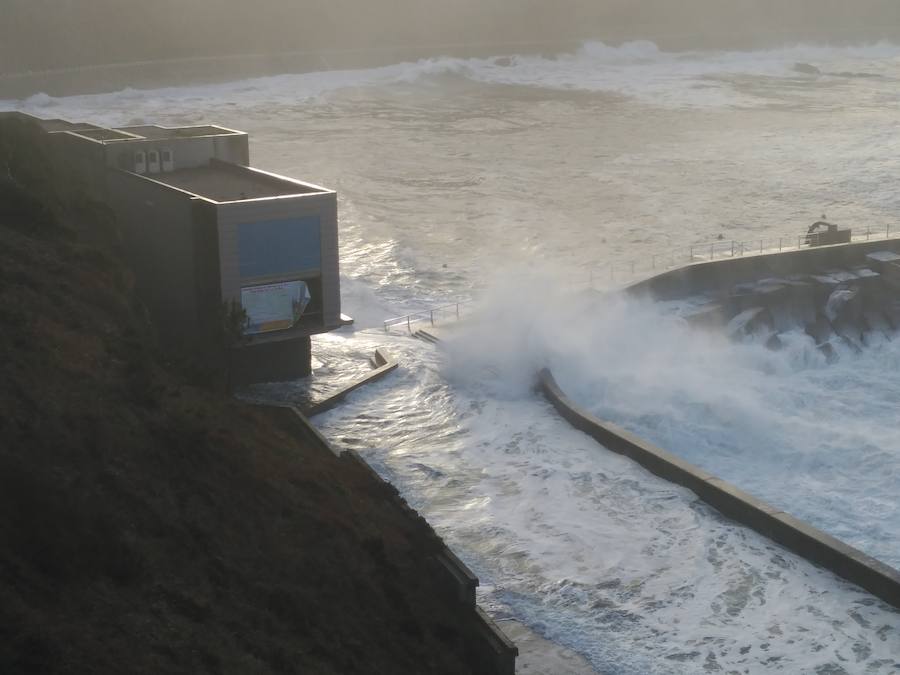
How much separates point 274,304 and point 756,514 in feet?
21.9

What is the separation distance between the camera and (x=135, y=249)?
54.5ft

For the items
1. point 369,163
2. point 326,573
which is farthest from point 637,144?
point 326,573

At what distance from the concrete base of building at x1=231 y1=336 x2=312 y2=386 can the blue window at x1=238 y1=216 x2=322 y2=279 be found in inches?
39.6

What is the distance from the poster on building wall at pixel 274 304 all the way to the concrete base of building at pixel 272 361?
0.30 meters

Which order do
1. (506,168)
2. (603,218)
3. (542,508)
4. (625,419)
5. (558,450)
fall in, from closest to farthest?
(542,508), (558,450), (625,419), (603,218), (506,168)

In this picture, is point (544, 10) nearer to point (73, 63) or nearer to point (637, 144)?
point (73, 63)

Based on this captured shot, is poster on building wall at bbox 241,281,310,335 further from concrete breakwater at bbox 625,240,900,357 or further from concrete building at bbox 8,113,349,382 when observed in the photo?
concrete breakwater at bbox 625,240,900,357

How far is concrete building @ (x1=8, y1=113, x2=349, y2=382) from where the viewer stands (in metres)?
14.8

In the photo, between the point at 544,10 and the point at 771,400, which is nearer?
the point at 771,400

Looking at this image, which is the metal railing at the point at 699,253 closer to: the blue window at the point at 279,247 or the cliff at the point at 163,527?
the blue window at the point at 279,247

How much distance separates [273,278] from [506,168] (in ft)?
69.0

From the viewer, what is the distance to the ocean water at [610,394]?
10.9 m

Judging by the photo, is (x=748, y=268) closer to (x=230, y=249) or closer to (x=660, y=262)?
(x=660, y=262)

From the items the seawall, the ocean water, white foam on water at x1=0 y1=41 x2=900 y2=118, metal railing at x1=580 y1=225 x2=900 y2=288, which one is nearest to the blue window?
the ocean water
